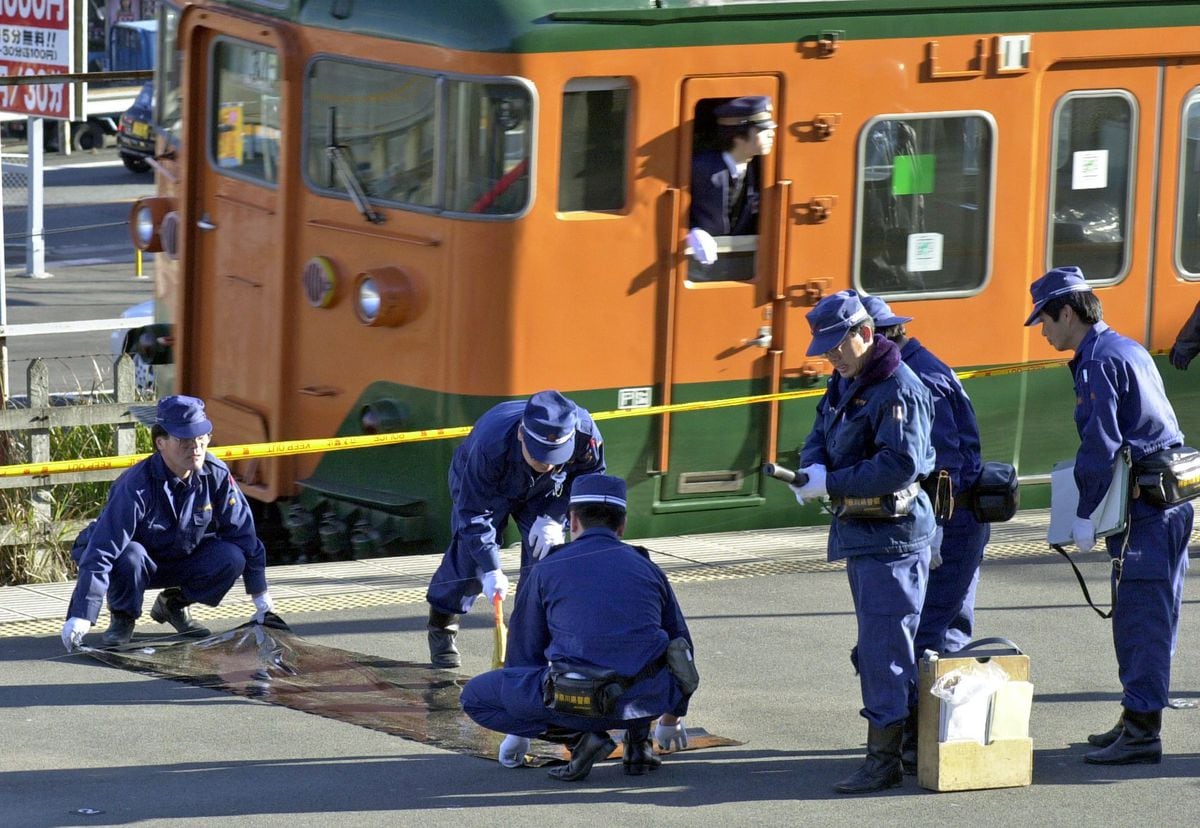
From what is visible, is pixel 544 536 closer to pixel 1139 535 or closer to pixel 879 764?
pixel 879 764

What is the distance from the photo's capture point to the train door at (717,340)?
9445mm

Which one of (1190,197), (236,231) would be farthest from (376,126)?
(1190,197)

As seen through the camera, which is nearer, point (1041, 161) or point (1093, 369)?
point (1093, 369)

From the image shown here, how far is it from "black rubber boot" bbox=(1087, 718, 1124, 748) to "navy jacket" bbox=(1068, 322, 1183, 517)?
0.77 meters

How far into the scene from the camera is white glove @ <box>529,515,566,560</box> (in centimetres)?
729

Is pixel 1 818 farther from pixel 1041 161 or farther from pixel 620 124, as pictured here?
pixel 1041 161

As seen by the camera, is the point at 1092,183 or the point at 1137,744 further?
the point at 1092,183

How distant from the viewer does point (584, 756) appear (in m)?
6.35

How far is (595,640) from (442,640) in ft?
5.06

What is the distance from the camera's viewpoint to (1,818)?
19.3 feet

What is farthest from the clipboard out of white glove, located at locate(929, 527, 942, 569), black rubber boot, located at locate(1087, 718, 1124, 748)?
black rubber boot, located at locate(1087, 718, 1124, 748)

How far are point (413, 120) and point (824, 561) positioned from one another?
286cm

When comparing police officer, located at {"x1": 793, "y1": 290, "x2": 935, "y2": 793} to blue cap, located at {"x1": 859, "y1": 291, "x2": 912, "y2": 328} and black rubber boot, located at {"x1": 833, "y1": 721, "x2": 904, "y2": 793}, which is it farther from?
blue cap, located at {"x1": 859, "y1": 291, "x2": 912, "y2": 328}

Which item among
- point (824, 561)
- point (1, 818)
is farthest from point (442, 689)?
point (824, 561)
